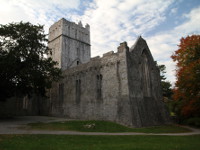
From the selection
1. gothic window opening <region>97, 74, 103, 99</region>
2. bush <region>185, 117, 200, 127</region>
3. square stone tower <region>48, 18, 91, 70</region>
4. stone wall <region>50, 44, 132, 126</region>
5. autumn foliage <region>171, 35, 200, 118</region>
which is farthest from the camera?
square stone tower <region>48, 18, 91, 70</region>

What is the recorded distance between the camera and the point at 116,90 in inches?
930

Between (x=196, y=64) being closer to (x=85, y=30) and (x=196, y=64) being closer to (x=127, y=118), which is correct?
(x=127, y=118)

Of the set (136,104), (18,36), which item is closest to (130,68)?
(136,104)

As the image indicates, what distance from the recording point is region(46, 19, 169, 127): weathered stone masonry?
2256 cm

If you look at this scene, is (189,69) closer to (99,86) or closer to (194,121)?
(194,121)

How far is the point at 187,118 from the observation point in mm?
28594

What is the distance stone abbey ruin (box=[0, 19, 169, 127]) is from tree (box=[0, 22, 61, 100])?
6328 mm

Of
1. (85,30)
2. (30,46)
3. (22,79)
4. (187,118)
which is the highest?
(85,30)

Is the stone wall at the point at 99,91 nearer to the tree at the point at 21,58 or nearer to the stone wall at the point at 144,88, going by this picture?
the stone wall at the point at 144,88

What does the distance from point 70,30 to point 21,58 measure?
2196 centimetres

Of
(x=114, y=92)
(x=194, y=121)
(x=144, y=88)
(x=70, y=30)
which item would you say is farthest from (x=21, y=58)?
(x=194, y=121)

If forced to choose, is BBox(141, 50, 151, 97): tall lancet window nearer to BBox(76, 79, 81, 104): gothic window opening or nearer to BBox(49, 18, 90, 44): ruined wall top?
BBox(76, 79, 81, 104): gothic window opening

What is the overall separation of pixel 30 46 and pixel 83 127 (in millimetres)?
14827
